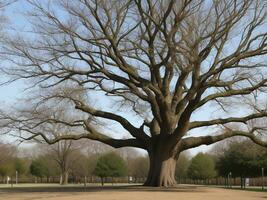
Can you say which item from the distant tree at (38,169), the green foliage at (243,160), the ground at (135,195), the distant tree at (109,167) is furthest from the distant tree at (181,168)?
the ground at (135,195)

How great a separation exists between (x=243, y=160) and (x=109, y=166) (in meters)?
20.9

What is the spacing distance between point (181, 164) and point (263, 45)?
49.8 m

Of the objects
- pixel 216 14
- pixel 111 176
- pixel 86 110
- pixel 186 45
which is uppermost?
pixel 216 14

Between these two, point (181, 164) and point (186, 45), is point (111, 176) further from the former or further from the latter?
point (186, 45)

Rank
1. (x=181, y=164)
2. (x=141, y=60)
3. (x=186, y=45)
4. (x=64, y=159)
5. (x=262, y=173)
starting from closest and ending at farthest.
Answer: (x=186, y=45) → (x=141, y=60) → (x=262, y=173) → (x=64, y=159) → (x=181, y=164)

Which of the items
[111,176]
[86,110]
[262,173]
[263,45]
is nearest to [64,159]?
[111,176]

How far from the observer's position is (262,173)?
53781 millimetres

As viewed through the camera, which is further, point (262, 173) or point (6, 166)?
point (6, 166)

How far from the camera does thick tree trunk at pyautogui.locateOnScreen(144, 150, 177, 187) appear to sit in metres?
31.7

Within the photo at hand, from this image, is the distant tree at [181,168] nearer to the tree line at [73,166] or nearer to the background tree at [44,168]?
the tree line at [73,166]

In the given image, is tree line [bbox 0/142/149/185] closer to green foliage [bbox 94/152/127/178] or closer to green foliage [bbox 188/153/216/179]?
green foliage [bbox 94/152/127/178]

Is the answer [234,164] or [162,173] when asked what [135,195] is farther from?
[234,164]

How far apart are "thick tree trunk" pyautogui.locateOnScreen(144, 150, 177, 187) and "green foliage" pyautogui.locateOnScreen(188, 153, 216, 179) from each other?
117 feet

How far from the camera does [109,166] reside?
69625 mm
